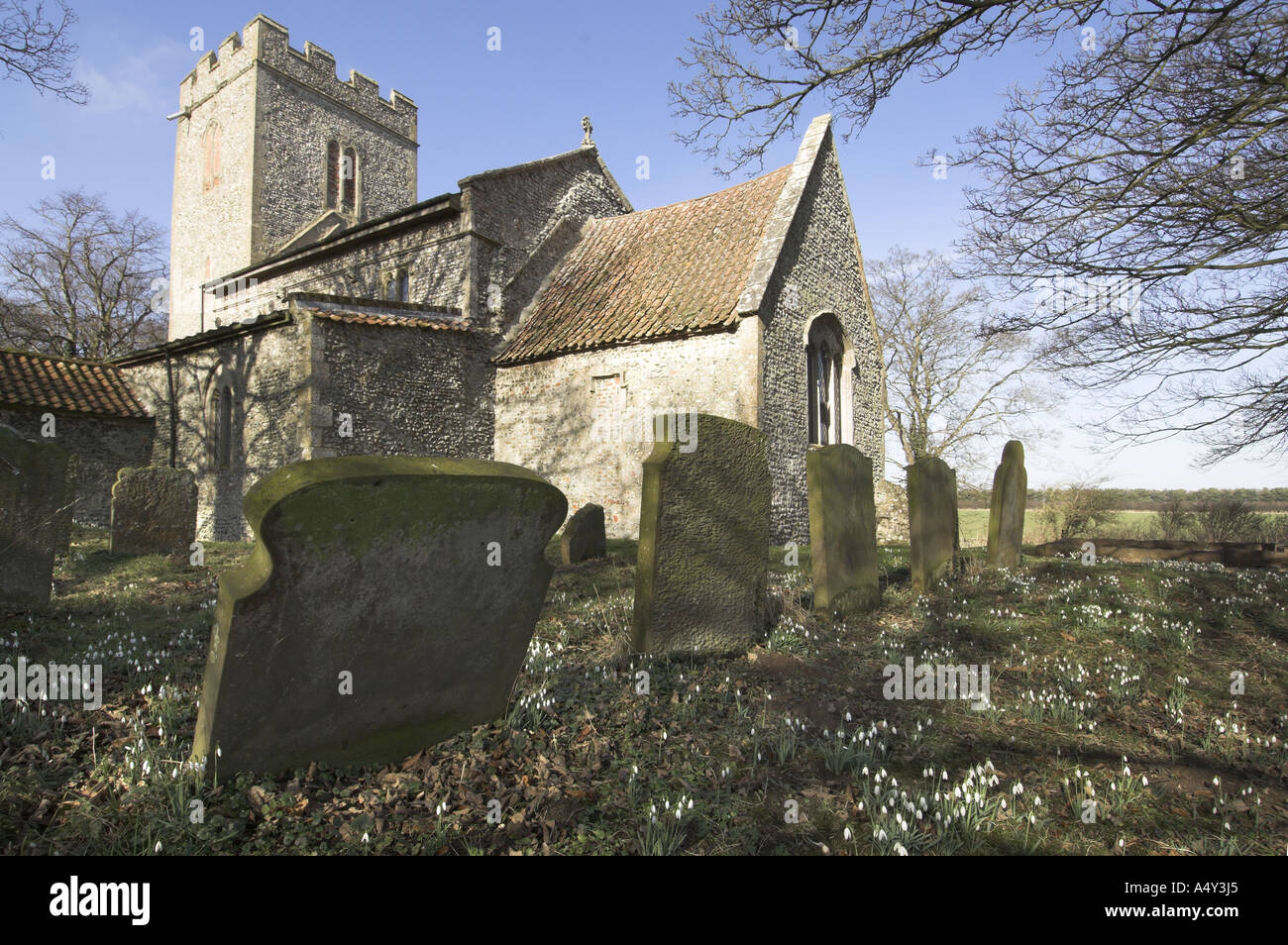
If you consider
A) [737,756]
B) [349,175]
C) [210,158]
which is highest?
[210,158]

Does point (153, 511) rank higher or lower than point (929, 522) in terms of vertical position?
higher

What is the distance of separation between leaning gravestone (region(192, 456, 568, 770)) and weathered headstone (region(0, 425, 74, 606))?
4.97 m

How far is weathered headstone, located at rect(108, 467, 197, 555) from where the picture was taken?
30.2 feet

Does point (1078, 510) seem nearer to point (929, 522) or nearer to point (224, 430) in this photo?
point (929, 522)

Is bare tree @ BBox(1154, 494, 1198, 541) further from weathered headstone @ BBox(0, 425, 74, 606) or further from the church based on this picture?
weathered headstone @ BBox(0, 425, 74, 606)

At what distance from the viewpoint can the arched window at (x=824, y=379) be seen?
1444 cm

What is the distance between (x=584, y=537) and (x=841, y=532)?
13.9ft

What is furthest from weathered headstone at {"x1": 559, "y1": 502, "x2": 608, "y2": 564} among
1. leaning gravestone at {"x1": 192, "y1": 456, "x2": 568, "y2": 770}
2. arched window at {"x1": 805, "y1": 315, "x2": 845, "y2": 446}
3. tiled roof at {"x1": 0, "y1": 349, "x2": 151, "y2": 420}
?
tiled roof at {"x1": 0, "y1": 349, "x2": 151, "y2": 420}

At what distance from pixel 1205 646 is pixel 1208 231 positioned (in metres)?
4.54

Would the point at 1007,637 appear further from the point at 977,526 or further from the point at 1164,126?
the point at 977,526

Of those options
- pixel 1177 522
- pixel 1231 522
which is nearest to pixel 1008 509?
pixel 1231 522

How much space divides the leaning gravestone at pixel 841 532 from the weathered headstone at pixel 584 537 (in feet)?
13.2

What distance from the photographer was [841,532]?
21.1 feet

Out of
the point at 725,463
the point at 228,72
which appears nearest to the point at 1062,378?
the point at 725,463
